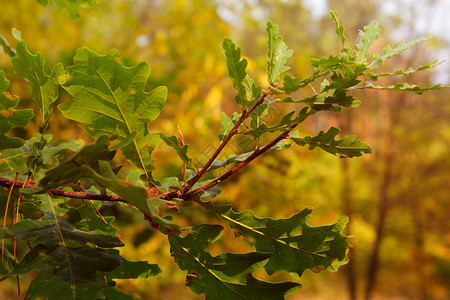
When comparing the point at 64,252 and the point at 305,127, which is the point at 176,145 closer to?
the point at 64,252

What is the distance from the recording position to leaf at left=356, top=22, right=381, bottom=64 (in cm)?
33

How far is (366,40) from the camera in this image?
35cm

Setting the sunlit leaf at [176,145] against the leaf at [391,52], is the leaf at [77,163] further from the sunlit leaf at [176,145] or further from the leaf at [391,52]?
the leaf at [391,52]

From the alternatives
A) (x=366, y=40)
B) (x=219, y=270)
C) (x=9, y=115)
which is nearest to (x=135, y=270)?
(x=219, y=270)

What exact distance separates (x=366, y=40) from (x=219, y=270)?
246mm

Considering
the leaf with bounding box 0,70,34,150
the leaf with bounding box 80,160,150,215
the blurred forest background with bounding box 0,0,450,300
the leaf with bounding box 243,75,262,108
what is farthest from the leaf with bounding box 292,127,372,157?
the blurred forest background with bounding box 0,0,450,300

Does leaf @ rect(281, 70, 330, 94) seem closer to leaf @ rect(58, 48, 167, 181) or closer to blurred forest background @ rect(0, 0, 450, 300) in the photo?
leaf @ rect(58, 48, 167, 181)

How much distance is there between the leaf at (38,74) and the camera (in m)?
0.36

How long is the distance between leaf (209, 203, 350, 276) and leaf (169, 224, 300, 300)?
0.02 metres

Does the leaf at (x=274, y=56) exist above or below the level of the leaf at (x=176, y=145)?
above

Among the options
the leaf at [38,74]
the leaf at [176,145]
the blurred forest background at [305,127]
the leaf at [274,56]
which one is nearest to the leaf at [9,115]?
the leaf at [38,74]

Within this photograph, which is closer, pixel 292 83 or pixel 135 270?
pixel 292 83

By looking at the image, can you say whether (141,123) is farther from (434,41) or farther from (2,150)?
(434,41)

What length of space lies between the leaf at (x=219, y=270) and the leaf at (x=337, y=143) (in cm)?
11
